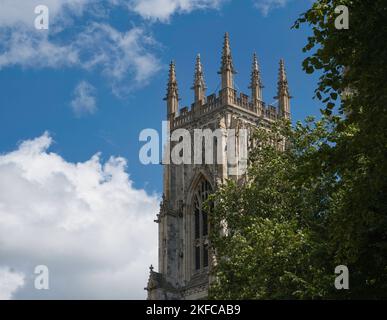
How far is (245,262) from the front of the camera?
2969 cm

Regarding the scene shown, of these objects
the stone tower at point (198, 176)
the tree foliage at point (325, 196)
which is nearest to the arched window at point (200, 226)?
the stone tower at point (198, 176)

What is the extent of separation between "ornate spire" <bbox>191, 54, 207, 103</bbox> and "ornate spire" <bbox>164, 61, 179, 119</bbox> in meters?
2.00

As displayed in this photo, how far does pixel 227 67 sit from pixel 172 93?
564 centimetres

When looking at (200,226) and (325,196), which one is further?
(200,226)

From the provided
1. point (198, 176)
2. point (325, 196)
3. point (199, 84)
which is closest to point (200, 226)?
point (198, 176)

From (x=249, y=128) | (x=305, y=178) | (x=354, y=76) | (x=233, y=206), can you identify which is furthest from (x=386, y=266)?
(x=249, y=128)

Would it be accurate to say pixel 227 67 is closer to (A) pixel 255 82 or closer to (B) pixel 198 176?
(A) pixel 255 82

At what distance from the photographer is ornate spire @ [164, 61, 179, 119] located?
7302 centimetres

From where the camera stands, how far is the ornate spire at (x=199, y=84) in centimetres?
7081

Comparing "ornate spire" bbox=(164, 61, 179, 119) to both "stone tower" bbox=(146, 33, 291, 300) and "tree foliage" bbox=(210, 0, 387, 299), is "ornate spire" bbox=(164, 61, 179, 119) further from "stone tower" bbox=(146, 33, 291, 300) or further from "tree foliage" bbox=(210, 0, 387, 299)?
"tree foliage" bbox=(210, 0, 387, 299)

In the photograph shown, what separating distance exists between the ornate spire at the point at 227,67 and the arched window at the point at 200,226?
704 centimetres

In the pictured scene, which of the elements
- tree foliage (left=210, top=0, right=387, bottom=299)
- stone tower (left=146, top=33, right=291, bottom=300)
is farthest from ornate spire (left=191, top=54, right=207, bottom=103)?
tree foliage (left=210, top=0, right=387, bottom=299)

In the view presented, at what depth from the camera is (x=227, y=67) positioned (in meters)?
69.6

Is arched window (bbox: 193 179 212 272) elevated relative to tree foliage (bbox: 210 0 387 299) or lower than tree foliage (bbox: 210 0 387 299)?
elevated
